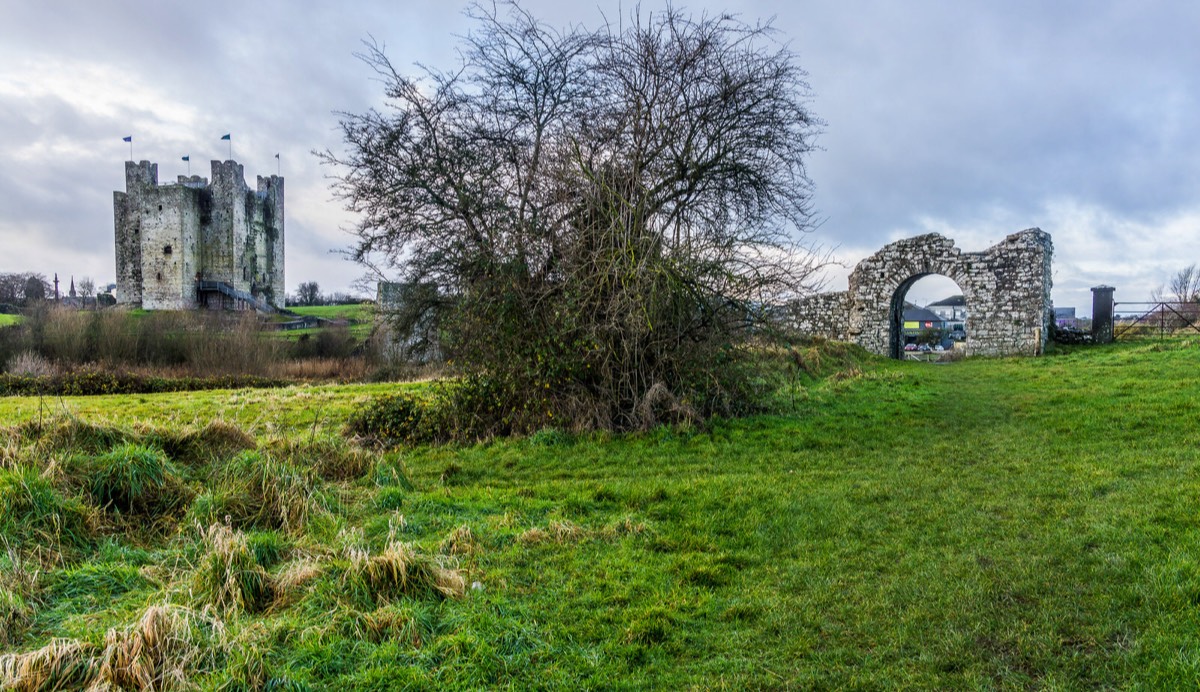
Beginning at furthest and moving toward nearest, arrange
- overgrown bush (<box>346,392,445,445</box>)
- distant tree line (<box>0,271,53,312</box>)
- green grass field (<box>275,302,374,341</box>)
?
1. distant tree line (<box>0,271,53,312</box>)
2. green grass field (<box>275,302,374,341</box>)
3. overgrown bush (<box>346,392,445,445</box>)

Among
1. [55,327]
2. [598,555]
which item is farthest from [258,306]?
[598,555]

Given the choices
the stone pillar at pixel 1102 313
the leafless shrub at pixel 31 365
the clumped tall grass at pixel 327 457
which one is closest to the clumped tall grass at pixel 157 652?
the clumped tall grass at pixel 327 457

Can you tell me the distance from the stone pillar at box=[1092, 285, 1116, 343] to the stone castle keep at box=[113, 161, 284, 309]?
44957 mm

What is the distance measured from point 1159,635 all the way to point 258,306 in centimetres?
5015

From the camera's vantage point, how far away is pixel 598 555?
451 centimetres

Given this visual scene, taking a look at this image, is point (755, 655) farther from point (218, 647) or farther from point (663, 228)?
point (663, 228)

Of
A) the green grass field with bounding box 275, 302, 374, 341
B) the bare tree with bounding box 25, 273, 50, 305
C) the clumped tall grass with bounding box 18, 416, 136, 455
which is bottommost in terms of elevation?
the clumped tall grass with bounding box 18, 416, 136, 455

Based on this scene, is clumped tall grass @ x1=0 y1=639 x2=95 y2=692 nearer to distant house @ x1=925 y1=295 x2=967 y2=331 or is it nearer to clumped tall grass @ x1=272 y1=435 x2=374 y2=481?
clumped tall grass @ x1=272 y1=435 x2=374 y2=481

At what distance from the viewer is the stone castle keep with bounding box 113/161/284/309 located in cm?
4428

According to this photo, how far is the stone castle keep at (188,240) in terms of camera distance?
4428 cm

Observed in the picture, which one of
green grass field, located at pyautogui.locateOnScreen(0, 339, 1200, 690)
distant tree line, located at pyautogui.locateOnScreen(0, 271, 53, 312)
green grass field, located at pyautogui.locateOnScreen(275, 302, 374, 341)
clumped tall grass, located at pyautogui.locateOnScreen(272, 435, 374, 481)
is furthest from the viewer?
distant tree line, located at pyautogui.locateOnScreen(0, 271, 53, 312)

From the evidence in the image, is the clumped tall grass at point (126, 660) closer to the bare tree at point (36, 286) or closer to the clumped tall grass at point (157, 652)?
the clumped tall grass at point (157, 652)

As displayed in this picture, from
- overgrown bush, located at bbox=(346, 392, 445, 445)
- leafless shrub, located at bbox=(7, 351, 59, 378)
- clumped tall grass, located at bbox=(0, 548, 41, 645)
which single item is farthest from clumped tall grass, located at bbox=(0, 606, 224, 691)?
leafless shrub, located at bbox=(7, 351, 59, 378)

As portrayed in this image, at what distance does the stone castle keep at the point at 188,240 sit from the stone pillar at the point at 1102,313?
4496 cm
